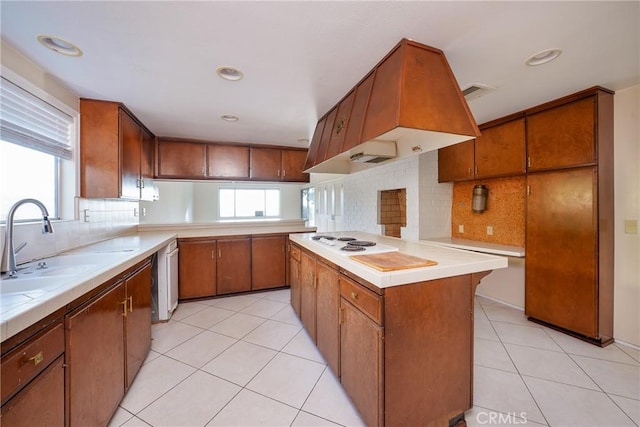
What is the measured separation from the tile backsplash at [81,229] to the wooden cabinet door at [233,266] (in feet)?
3.75

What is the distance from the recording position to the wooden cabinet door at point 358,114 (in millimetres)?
1826

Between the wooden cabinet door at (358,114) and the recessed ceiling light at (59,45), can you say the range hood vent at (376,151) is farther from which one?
the recessed ceiling light at (59,45)

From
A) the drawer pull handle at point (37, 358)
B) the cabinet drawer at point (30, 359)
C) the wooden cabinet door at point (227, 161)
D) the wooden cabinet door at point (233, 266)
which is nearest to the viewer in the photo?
the cabinet drawer at point (30, 359)

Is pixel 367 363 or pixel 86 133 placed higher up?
pixel 86 133

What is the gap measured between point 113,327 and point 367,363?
4.90 ft

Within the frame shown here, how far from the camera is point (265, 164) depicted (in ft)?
13.5

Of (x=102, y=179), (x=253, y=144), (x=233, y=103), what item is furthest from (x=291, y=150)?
(x=102, y=179)

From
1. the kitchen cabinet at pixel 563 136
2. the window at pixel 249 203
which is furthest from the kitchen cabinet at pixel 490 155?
the window at pixel 249 203

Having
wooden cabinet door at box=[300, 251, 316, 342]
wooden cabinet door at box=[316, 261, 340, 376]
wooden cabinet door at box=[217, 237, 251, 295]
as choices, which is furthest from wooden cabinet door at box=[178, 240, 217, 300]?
wooden cabinet door at box=[316, 261, 340, 376]

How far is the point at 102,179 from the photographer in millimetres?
2334

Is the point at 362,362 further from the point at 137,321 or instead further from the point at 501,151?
the point at 501,151

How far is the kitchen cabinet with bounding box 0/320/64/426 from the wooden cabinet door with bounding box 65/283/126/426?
2.4 inches

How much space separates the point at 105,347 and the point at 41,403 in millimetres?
487

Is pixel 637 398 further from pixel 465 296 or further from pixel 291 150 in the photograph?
pixel 291 150
